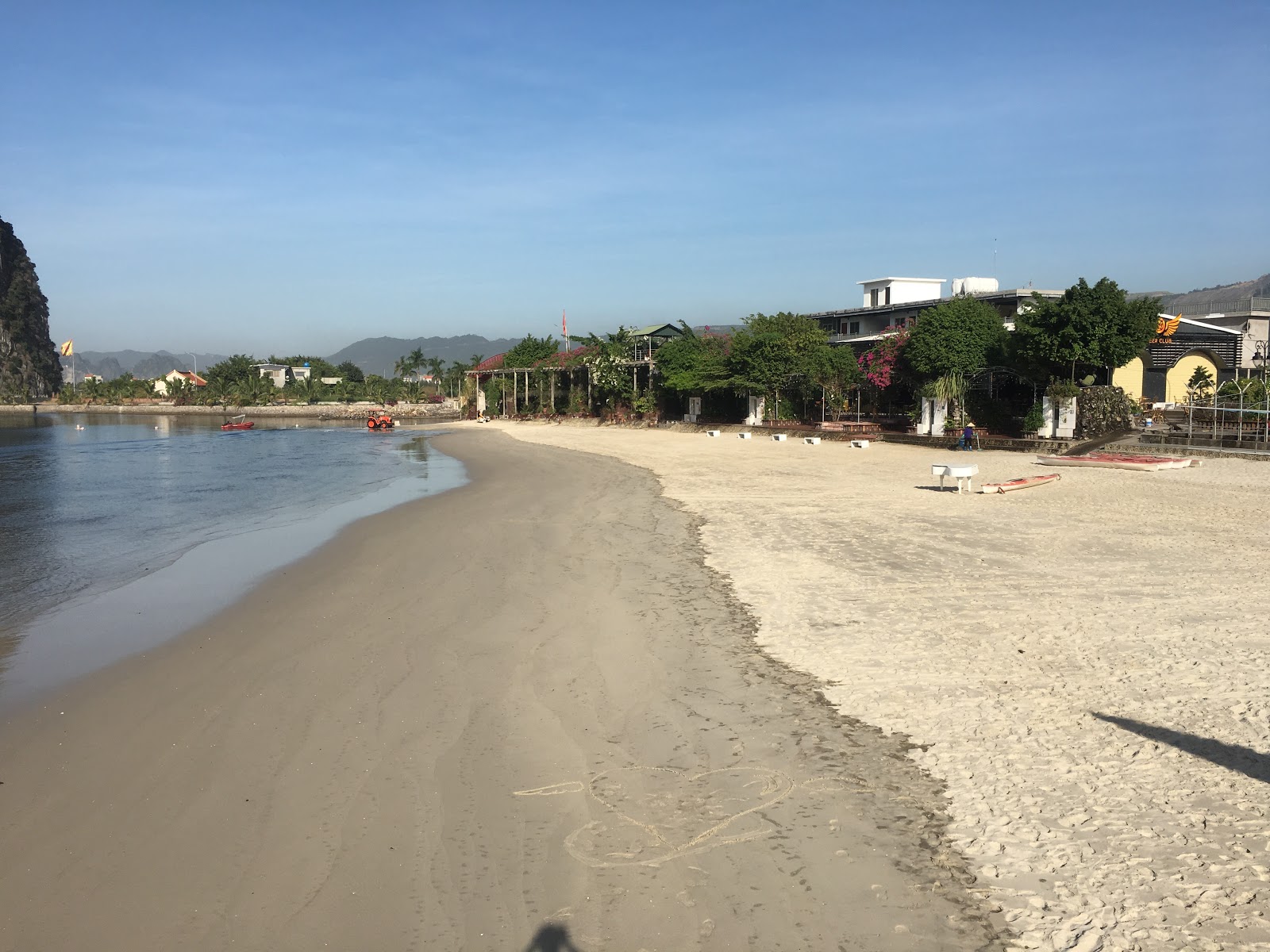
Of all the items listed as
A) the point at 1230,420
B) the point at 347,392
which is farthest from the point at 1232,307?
the point at 347,392

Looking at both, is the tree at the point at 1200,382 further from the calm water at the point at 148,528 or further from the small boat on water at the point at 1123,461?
the calm water at the point at 148,528

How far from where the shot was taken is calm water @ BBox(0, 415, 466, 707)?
1024 cm

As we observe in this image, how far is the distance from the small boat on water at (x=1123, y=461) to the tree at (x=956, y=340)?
25.5ft

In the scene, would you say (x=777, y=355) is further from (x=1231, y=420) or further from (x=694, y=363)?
(x=1231, y=420)

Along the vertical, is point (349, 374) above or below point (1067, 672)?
above

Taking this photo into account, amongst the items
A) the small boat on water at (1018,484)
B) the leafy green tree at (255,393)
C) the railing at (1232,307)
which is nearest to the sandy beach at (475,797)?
the small boat on water at (1018,484)

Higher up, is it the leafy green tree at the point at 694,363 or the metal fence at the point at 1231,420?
the leafy green tree at the point at 694,363

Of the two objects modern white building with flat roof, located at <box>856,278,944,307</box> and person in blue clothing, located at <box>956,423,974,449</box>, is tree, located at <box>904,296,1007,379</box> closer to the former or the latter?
person in blue clothing, located at <box>956,423,974,449</box>

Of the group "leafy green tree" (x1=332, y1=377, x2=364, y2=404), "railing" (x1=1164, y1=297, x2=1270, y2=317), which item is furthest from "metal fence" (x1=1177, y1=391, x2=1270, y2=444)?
"leafy green tree" (x1=332, y1=377, x2=364, y2=404)

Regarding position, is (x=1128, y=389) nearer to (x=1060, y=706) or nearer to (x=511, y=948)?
(x=1060, y=706)

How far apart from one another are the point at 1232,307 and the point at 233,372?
5004 inches

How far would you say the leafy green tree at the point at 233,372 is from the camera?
13162 centimetres

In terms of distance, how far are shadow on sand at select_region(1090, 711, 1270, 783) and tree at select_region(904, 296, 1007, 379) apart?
27741mm

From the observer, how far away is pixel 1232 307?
4903 cm
